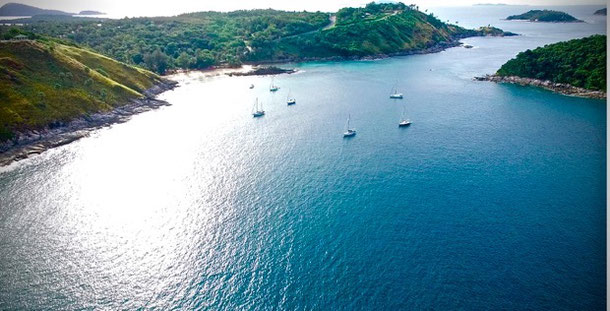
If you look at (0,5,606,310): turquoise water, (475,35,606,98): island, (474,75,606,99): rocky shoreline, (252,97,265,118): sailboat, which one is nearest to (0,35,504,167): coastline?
(0,5,606,310): turquoise water

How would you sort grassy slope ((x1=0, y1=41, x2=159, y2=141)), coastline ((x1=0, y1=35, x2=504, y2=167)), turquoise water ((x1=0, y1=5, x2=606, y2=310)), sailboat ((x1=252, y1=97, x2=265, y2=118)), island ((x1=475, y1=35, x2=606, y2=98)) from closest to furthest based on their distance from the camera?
turquoise water ((x1=0, y1=5, x2=606, y2=310)), coastline ((x1=0, y1=35, x2=504, y2=167)), grassy slope ((x1=0, y1=41, x2=159, y2=141)), sailboat ((x1=252, y1=97, x2=265, y2=118)), island ((x1=475, y1=35, x2=606, y2=98))

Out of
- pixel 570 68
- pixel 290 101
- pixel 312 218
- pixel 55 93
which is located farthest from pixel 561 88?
pixel 55 93

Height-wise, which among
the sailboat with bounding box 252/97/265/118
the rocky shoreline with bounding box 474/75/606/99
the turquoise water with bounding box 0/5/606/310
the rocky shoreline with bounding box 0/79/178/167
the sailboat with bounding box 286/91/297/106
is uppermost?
the rocky shoreline with bounding box 474/75/606/99

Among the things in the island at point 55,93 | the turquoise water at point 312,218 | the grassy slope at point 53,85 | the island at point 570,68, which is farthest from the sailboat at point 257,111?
the island at point 570,68

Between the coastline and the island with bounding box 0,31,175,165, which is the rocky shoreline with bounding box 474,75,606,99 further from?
the coastline

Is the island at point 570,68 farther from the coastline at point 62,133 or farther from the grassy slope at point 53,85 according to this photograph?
the grassy slope at point 53,85
